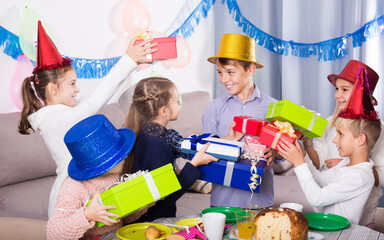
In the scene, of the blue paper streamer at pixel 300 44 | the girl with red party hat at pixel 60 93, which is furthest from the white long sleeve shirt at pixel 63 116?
the blue paper streamer at pixel 300 44

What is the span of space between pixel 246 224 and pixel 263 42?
9.49 feet

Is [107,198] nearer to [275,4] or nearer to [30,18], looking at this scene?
[30,18]

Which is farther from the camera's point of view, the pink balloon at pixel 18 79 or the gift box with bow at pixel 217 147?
the pink balloon at pixel 18 79

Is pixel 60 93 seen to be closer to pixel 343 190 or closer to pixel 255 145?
pixel 255 145

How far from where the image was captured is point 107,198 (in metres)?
1.49

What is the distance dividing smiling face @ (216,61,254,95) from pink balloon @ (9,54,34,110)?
1.39 metres

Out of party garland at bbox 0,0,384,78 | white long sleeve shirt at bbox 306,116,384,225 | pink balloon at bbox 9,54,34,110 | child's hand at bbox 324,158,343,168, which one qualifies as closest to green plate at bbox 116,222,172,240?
white long sleeve shirt at bbox 306,116,384,225

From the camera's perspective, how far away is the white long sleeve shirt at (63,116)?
2.00 metres

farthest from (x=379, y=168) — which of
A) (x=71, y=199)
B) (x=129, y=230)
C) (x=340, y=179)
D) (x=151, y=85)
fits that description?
(x=71, y=199)

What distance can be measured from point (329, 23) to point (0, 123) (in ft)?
9.26

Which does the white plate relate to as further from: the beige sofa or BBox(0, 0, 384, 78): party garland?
BBox(0, 0, 384, 78): party garland

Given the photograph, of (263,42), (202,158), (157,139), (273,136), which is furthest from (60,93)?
(263,42)

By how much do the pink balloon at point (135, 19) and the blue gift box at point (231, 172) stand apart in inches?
71.8

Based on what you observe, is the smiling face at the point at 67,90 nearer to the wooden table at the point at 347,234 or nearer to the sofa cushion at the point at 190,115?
the wooden table at the point at 347,234
